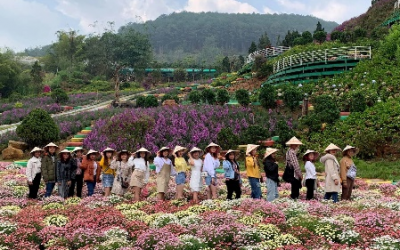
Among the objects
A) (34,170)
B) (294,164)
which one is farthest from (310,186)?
(34,170)

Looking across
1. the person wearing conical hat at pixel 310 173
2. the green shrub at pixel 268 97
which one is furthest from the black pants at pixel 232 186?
the green shrub at pixel 268 97

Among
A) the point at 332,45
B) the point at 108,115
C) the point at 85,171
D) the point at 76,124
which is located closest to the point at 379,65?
the point at 332,45

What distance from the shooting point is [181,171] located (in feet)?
40.2

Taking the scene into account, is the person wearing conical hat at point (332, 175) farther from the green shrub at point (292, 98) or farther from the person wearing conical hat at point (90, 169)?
the green shrub at point (292, 98)

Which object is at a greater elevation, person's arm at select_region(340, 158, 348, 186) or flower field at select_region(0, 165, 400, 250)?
person's arm at select_region(340, 158, 348, 186)

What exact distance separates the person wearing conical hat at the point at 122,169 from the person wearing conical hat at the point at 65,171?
3.53ft

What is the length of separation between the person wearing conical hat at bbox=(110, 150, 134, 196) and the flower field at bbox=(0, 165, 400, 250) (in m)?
0.91

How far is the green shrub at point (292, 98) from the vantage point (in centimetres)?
2367

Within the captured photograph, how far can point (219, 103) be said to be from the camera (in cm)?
2672

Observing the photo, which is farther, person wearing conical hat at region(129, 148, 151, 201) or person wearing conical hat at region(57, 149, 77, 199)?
person wearing conical hat at region(57, 149, 77, 199)

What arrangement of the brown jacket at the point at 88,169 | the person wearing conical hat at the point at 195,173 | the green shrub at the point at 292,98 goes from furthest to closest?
1. the green shrub at the point at 292,98
2. the brown jacket at the point at 88,169
3. the person wearing conical hat at the point at 195,173

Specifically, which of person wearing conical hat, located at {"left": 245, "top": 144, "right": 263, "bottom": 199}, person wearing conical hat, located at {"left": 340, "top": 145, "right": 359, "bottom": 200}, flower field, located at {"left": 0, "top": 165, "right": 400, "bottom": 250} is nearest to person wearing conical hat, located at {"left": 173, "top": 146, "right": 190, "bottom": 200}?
flower field, located at {"left": 0, "top": 165, "right": 400, "bottom": 250}

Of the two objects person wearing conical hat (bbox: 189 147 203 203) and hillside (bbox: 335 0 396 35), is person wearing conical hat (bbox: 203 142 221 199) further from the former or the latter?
hillside (bbox: 335 0 396 35)

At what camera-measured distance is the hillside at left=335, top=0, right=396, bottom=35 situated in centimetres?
4744
